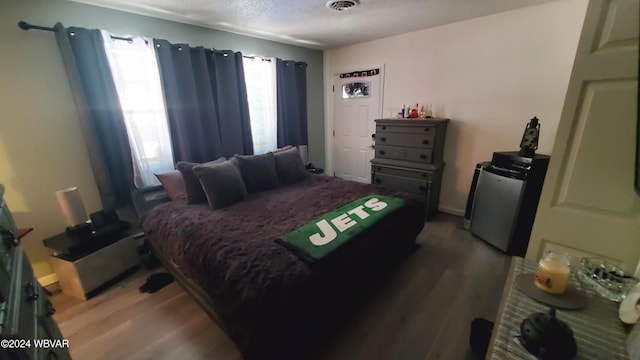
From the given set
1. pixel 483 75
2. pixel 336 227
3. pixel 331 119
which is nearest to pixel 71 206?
pixel 336 227

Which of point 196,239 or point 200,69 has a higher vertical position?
point 200,69

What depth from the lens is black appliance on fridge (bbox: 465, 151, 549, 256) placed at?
7.54 ft

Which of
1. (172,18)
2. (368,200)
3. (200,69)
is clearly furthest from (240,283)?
(172,18)

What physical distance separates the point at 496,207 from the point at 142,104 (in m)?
3.68

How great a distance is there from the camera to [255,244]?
163 cm

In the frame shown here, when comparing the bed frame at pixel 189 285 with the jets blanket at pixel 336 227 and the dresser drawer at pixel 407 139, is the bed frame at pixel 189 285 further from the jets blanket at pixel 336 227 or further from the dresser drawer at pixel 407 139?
the dresser drawer at pixel 407 139

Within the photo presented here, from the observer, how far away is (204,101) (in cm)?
286

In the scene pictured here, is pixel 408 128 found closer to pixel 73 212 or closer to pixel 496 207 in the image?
pixel 496 207

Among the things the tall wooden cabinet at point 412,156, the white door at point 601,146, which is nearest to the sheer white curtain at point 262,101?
the tall wooden cabinet at point 412,156

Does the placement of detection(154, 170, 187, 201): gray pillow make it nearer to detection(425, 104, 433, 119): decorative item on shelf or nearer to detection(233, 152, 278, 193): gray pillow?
detection(233, 152, 278, 193): gray pillow

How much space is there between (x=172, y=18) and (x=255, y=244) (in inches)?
98.3

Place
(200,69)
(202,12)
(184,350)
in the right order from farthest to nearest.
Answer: (200,69) → (202,12) → (184,350)

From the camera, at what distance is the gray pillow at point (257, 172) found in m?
2.69

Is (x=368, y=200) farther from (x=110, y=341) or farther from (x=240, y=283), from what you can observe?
(x=110, y=341)
